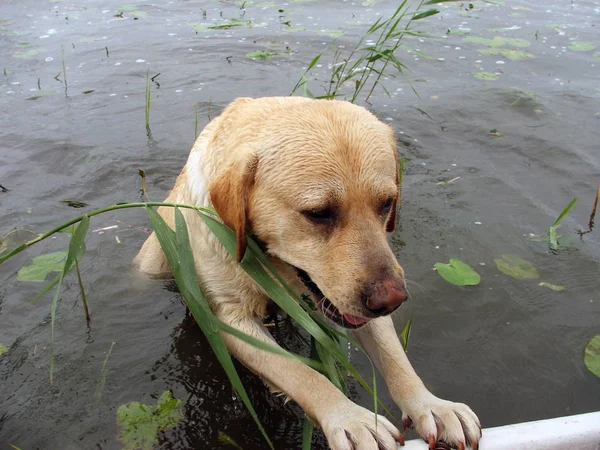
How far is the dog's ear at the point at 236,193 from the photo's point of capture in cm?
253

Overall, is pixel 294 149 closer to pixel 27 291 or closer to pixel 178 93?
pixel 27 291

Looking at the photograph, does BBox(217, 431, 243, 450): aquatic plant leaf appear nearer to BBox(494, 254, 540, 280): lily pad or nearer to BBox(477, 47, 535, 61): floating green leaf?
BBox(494, 254, 540, 280): lily pad

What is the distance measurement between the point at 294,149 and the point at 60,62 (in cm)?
684

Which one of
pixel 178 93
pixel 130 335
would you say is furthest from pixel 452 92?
pixel 130 335

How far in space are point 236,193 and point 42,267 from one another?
7.60 feet

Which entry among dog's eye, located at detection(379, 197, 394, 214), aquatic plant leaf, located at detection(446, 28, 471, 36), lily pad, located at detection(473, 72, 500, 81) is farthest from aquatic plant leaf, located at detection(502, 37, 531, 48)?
dog's eye, located at detection(379, 197, 394, 214)

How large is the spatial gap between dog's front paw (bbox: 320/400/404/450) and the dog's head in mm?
400

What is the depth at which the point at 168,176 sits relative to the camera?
564 centimetres

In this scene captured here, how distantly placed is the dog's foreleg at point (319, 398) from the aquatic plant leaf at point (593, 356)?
1548 millimetres

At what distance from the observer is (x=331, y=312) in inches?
103

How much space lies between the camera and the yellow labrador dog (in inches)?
94.5

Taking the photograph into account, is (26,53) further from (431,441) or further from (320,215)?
(431,441)

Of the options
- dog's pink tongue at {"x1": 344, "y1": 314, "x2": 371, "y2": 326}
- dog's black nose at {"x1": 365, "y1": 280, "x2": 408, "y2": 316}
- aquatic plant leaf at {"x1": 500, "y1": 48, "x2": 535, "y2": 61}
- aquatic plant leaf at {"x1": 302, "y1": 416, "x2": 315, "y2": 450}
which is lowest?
aquatic plant leaf at {"x1": 302, "y1": 416, "x2": 315, "y2": 450}

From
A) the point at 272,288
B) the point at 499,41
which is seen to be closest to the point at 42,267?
the point at 272,288
